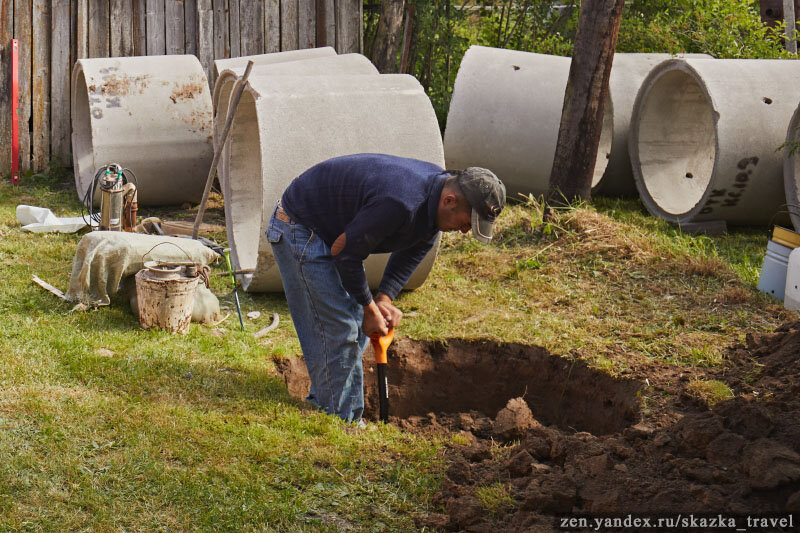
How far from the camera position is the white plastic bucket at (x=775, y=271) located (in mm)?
6938

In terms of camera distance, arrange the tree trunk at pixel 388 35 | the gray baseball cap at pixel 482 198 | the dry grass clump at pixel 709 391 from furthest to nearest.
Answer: the tree trunk at pixel 388 35, the dry grass clump at pixel 709 391, the gray baseball cap at pixel 482 198

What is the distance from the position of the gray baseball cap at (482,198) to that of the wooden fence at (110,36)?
25.7ft

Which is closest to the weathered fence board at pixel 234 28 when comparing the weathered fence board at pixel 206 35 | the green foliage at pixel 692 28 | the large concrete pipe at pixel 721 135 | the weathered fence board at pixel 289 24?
the weathered fence board at pixel 206 35

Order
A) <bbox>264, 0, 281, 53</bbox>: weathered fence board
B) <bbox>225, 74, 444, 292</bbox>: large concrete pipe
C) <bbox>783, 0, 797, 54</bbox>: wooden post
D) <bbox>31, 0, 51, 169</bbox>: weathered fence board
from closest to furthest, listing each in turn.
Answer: <bbox>225, 74, 444, 292</bbox>: large concrete pipe
<bbox>31, 0, 51, 169</bbox>: weathered fence board
<bbox>264, 0, 281, 53</bbox>: weathered fence board
<bbox>783, 0, 797, 54</bbox>: wooden post

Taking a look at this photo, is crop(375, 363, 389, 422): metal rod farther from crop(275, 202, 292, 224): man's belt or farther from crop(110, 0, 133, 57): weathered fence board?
crop(110, 0, 133, 57): weathered fence board

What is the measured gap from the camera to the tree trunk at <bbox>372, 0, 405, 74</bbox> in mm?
11391

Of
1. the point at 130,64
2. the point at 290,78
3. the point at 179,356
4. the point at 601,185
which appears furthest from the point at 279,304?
the point at 601,185

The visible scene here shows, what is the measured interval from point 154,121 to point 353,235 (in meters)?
5.96

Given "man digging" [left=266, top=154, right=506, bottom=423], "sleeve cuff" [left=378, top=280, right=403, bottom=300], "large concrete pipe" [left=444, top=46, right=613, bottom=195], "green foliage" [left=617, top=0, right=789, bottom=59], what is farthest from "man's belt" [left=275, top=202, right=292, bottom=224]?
"green foliage" [left=617, top=0, right=789, bottom=59]

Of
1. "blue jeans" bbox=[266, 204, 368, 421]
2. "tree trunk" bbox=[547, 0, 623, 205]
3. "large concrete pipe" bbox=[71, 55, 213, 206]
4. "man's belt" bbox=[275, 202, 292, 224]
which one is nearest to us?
"blue jeans" bbox=[266, 204, 368, 421]

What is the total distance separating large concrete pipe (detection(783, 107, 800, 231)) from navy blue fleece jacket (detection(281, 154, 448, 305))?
542 cm

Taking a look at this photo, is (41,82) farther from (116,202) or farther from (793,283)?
(793,283)

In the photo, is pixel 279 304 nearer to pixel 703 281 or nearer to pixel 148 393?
pixel 148 393

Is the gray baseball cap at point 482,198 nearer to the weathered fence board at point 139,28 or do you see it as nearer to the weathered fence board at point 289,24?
the weathered fence board at point 289,24
